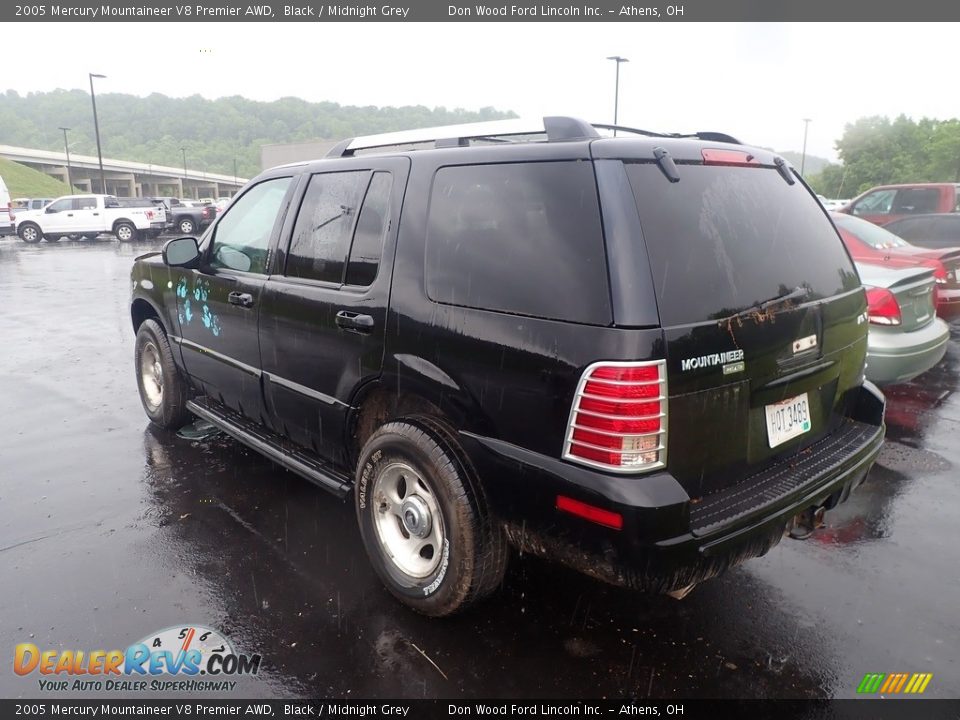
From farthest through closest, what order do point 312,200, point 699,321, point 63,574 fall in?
1. point 312,200
2. point 63,574
3. point 699,321

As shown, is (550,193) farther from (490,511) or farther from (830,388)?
(830,388)

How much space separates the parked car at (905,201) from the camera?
38.3ft

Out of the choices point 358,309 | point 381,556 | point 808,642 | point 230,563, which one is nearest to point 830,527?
point 808,642

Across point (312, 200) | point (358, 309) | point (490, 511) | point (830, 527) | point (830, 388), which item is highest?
point (312, 200)

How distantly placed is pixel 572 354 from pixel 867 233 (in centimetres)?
585

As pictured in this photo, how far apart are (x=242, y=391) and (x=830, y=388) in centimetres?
315

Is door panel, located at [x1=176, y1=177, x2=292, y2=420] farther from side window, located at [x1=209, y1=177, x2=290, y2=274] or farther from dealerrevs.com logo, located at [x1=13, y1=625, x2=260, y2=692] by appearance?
dealerrevs.com logo, located at [x1=13, y1=625, x2=260, y2=692]

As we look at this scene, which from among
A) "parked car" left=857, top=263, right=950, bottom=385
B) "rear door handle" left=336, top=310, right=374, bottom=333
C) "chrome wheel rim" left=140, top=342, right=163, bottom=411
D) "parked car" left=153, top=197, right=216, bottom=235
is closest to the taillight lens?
"parked car" left=857, top=263, right=950, bottom=385

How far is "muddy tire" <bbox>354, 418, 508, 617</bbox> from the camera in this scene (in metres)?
2.64

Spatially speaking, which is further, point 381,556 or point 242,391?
point 242,391

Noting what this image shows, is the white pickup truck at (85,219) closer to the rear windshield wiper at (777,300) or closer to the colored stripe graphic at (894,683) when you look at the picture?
the rear windshield wiper at (777,300)

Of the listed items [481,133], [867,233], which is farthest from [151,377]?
[867,233]

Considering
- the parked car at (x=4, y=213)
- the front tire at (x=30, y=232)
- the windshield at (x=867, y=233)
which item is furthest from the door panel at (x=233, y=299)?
the front tire at (x=30, y=232)

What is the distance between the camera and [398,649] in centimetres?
275
